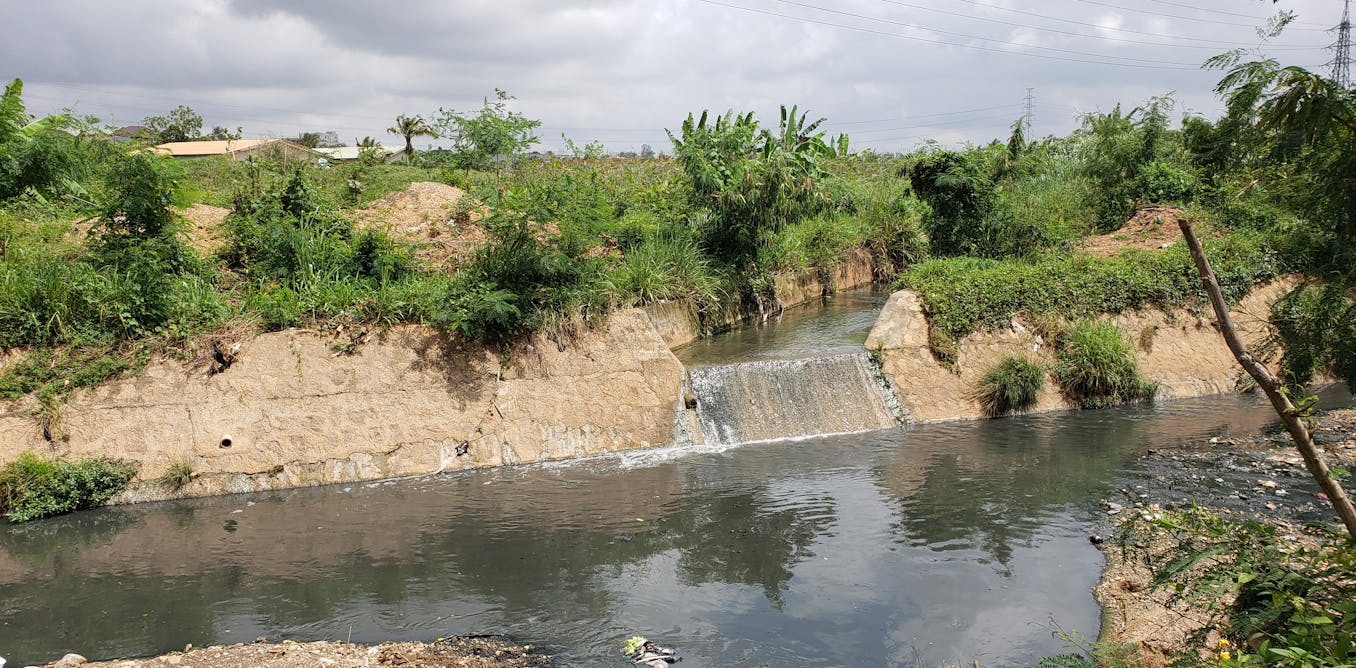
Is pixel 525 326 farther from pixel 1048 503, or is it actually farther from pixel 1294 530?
pixel 1294 530

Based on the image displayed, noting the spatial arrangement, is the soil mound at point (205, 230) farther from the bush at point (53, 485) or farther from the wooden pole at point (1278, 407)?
the wooden pole at point (1278, 407)

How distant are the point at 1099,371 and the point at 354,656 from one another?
11811mm

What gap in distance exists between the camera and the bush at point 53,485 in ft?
33.6

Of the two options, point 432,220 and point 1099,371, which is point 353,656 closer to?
point 432,220

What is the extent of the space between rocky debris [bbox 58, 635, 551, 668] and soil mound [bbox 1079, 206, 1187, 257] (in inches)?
596

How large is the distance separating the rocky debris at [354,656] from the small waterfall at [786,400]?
633 centimetres

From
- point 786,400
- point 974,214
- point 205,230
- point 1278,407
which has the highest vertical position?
point 974,214

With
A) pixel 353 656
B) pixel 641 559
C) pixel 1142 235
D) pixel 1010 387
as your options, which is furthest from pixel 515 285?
pixel 1142 235

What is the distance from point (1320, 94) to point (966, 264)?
38.2ft

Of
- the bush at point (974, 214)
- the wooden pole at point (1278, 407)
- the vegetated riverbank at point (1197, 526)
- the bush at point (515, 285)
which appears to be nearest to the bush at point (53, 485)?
the bush at point (515, 285)

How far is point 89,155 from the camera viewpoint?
1339 centimetres

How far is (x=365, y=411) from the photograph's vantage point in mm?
11969

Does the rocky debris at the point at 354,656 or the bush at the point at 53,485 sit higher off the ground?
the bush at the point at 53,485

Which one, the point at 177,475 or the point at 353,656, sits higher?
the point at 177,475
